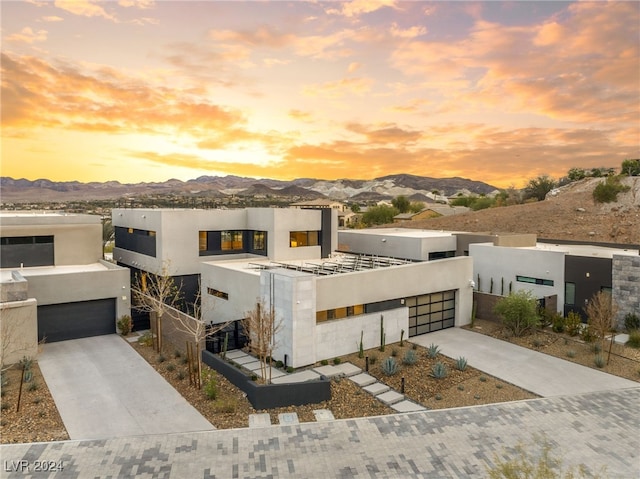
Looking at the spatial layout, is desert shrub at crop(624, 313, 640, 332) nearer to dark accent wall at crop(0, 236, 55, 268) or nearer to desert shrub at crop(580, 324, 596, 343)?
desert shrub at crop(580, 324, 596, 343)

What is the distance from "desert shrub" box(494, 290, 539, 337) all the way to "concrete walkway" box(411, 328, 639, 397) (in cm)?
136

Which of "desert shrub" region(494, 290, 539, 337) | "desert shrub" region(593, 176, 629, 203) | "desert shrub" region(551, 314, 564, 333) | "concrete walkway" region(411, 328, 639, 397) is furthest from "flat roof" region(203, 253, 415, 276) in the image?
"desert shrub" region(593, 176, 629, 203)

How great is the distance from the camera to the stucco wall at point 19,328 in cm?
1977

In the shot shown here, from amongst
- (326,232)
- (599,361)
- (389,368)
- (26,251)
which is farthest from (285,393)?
(26,251)

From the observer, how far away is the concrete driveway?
1423cm

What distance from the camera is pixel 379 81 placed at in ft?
105

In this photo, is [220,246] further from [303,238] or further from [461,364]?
[461,364]

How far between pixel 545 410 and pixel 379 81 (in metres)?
25.3

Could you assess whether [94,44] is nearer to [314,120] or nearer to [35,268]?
[35,268]

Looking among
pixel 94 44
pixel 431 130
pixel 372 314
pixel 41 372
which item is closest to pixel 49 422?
pixel 41 372

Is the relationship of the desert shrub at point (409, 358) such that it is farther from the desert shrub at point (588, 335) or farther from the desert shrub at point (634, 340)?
the desert shrub at point (634, 340)

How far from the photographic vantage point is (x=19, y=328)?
2017 centimetres

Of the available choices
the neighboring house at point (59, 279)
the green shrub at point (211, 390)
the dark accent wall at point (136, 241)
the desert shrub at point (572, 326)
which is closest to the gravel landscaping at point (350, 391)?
the green shrub at point (211, 390)

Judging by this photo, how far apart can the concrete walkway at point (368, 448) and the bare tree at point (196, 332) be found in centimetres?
417
